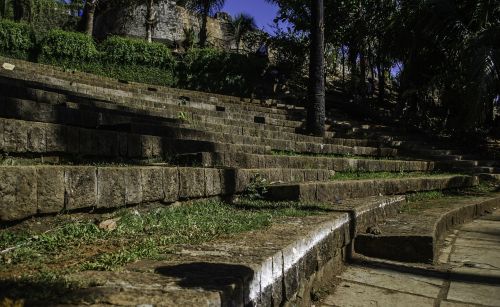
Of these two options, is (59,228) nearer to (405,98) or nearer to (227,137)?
(227,137)

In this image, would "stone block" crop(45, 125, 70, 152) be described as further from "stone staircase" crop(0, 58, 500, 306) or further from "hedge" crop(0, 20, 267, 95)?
"hedge" crop(0, 20, 267, 95)

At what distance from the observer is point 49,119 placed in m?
4.68

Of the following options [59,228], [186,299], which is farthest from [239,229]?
[186,299]

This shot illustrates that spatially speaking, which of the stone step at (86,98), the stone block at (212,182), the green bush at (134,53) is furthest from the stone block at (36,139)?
the green bush at (134,53)

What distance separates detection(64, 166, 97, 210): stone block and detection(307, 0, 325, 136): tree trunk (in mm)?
8117

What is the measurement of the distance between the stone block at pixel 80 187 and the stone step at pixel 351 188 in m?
2.12

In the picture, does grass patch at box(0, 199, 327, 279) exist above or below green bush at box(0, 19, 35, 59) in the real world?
below

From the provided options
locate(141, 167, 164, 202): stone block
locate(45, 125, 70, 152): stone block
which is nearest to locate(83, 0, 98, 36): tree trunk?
locate(45, 125, 70, 152): stone block

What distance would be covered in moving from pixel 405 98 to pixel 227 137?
12481mm

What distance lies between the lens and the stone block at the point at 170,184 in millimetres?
3676

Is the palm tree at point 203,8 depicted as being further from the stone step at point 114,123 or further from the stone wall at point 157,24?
the stone step at point 114,123

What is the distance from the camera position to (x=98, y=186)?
9.95 feet

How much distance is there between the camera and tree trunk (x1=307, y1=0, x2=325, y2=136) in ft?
34.2

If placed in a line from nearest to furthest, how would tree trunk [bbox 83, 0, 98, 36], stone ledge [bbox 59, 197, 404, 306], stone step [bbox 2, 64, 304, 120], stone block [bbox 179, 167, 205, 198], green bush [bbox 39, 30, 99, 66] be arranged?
stone ledge [bbox 59, 197, 404, 306] < stone block [bbox 179, 167, 205, 198] < stone step [bbox 2, 64, 304, 120] < green bush [bbox 39, 30, 99, 66] < tree trunk [bbox 83, 0, 98, 36]
